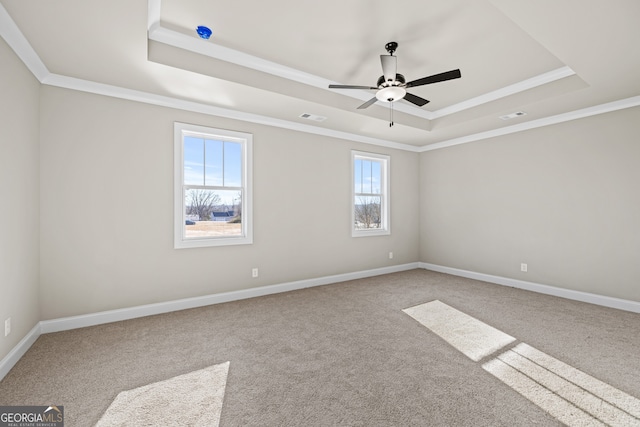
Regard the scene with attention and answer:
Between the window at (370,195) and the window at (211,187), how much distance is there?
2054mm

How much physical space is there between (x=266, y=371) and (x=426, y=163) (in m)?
5.34

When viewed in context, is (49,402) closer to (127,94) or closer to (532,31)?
(127,94)

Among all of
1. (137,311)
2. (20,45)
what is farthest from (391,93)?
(137,311)

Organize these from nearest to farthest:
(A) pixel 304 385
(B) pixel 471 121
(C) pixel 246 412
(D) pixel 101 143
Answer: (C) pixel 246 412 < (A) pixel 304 385 < (D) pixel 101 143 < (B) pixel 471 121

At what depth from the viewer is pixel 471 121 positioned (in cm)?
461

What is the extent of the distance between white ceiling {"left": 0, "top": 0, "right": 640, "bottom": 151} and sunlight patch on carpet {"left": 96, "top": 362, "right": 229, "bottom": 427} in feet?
8.83

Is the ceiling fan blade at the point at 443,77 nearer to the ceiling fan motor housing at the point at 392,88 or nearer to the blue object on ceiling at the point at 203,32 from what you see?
the ceiling fan motor housing at the point at 392,88

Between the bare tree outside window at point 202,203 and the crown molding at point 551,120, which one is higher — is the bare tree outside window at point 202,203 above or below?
below

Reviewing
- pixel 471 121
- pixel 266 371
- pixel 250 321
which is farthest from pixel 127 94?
pixel 471 121

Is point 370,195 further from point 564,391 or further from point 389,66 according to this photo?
point 564,391

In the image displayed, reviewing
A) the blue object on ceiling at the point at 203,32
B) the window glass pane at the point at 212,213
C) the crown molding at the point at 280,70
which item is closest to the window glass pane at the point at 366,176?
the crown molding at the point at 280,70

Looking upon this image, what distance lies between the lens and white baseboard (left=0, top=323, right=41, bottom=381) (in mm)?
2264

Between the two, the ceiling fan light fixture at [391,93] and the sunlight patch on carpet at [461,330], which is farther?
the ceiling fan light fixture at [391,93]

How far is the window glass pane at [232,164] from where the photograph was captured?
422 cm
